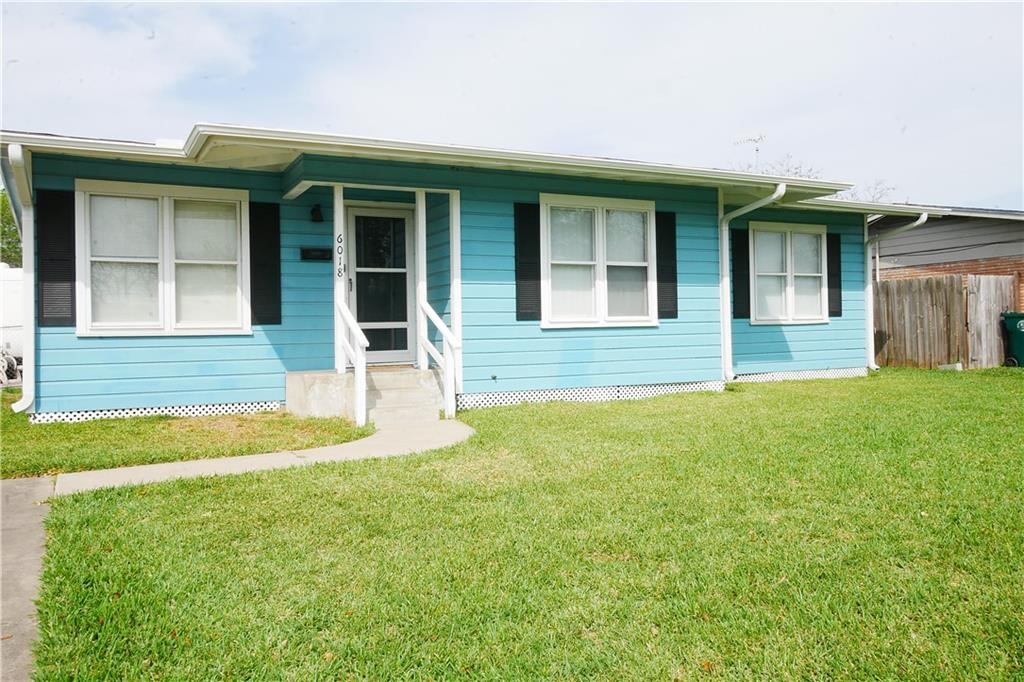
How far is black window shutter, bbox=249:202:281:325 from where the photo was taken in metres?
7.78

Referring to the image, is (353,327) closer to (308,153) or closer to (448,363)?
(448,363)

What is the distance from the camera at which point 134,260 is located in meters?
7.39

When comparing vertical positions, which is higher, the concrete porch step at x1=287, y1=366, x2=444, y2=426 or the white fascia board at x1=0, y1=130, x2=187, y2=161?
the white fascia board at x1=0, y1=130, x2=187, y2=161

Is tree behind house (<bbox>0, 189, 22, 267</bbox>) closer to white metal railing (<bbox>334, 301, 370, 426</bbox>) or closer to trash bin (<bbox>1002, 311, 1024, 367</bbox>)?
white metal railing (<bbox>334, 301, 370, 426</bbox>)

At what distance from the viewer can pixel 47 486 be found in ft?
15.3

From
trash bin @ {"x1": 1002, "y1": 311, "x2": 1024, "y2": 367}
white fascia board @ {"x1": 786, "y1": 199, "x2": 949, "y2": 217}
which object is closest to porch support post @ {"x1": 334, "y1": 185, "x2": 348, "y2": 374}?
white fascia board @ {"x1": 786, "y1": 199, "x2": 949, "y2": 217}

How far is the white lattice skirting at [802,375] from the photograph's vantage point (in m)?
10.5

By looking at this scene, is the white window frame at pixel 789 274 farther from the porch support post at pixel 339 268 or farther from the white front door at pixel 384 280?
the porch support post at pixel 339 268

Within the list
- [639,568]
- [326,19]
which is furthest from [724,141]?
[639,568]

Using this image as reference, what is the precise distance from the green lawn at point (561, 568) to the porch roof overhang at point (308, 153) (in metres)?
3.18

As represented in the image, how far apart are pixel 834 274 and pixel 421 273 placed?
6770 millimetres

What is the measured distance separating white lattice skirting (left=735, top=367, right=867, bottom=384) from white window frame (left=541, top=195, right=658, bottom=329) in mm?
2184

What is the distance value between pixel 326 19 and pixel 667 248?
228 inches

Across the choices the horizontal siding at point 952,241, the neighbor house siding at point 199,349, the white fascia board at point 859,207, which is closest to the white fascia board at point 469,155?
the white fascia board at point 859,207
